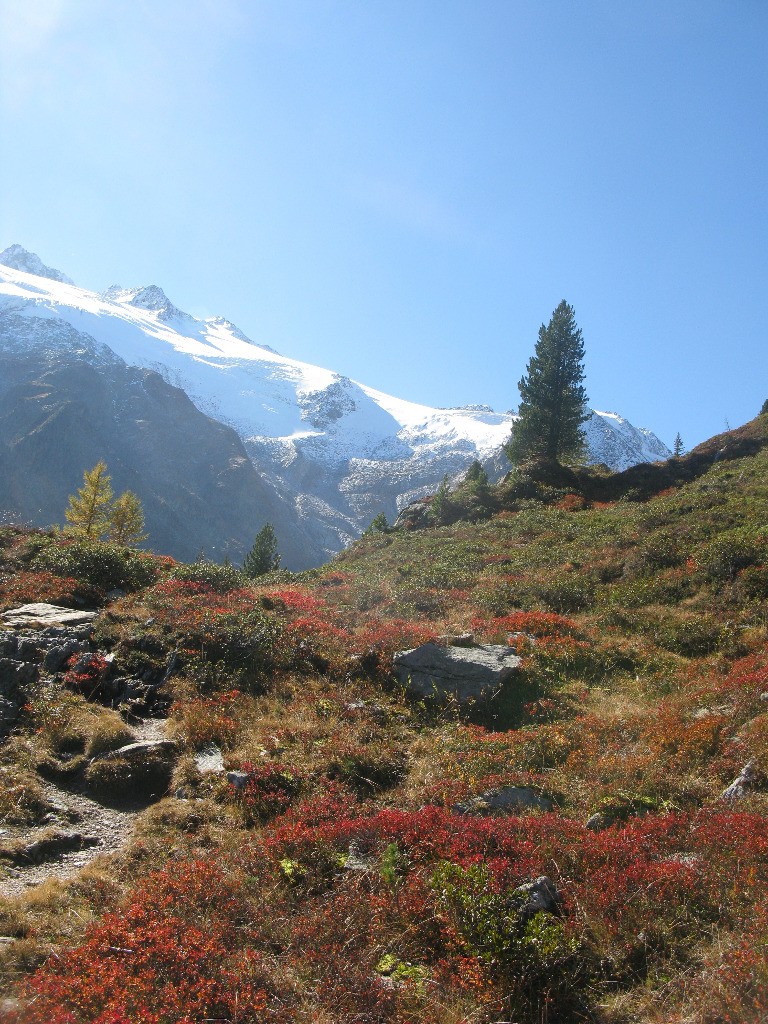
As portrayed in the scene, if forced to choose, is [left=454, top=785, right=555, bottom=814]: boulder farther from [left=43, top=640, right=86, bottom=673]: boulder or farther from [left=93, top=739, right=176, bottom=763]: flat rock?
[left=43, top=640, right=86, bottom=673]: boulder

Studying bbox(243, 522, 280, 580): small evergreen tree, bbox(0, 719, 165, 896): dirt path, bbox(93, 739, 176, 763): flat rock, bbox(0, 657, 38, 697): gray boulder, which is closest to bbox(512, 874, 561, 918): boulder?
bbox(0, 719, 165, 896): dirt path

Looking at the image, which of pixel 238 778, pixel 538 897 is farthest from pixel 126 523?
pixel 538 897

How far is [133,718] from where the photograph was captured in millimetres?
10766

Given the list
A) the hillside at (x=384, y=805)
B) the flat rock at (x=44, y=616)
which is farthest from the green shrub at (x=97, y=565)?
the flat rock at (x=44, y=616)

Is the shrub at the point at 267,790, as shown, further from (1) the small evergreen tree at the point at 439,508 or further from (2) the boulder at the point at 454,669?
(1) the small evergreen tree at the point at 439,508

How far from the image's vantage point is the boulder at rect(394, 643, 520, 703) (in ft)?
39.4

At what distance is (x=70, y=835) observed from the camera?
→ 7.11 meters

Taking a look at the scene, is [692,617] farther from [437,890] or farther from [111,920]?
[111,920]

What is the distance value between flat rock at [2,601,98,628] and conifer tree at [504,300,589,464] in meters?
37.4

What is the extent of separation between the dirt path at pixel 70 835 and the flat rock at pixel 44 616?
646cm

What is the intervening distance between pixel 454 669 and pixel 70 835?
7.68m

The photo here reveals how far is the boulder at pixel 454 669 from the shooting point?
39.4ft

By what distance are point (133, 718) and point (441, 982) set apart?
799 centimetres

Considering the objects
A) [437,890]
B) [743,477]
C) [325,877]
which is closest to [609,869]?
[437,890]
